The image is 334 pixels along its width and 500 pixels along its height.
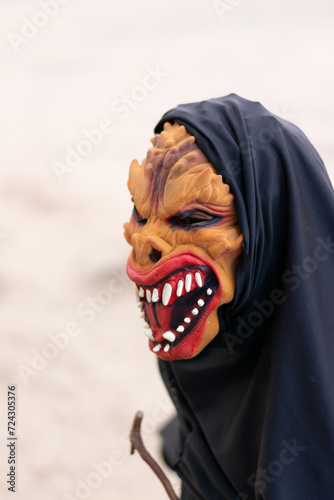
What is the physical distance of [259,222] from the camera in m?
1.17

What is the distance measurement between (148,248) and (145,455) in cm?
58

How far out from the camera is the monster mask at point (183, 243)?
116 cm

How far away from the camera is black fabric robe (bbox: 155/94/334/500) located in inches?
45.8

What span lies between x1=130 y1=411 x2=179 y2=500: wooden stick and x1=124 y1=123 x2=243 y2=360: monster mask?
0.38m

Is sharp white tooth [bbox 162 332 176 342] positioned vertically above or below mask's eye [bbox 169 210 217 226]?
below

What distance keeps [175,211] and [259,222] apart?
0.15 m

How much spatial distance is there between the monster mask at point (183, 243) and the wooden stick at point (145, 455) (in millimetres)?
376
